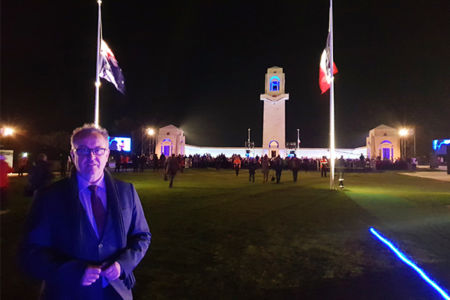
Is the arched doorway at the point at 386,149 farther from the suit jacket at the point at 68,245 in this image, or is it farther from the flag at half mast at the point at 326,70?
the suit jacket at the point at 68,245

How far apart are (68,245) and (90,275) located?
→ 27 cm

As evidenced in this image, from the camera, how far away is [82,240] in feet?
6.68

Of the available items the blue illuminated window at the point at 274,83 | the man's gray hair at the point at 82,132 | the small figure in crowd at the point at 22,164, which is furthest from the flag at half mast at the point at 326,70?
the blue illuminated window at the point at 274,83

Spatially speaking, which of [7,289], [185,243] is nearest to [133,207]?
[7,289]

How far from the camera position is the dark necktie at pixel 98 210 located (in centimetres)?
212

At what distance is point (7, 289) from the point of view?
412 centimetres

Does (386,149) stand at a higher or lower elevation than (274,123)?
lower

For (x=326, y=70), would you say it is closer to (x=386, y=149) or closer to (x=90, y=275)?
(x=90, y=275)

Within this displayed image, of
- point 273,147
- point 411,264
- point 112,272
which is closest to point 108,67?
point 411,264

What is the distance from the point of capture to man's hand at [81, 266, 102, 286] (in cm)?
193

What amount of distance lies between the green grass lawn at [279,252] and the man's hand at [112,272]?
2122 mm

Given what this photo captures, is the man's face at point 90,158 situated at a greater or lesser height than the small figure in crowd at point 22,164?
greater

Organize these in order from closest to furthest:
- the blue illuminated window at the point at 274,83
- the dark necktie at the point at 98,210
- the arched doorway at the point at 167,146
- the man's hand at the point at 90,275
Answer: the man's hand at the point at 90,275
the dark necktie at the point at 98,210
the blue illuminated window at the point at 274,83
the arched doorway at the point at 167,146

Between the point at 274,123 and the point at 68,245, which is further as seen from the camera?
the point at 274,123
